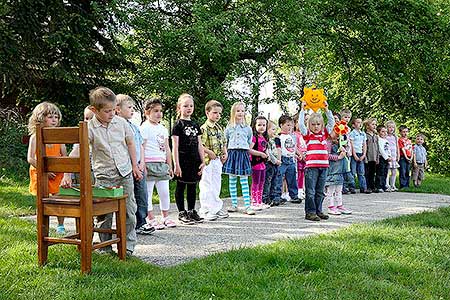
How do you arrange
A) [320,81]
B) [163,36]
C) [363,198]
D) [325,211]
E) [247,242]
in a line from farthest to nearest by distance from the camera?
[320,81] → [163,36] → [363,198] → [325,211] → [247,242]

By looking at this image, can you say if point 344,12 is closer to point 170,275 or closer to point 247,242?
point 247,242

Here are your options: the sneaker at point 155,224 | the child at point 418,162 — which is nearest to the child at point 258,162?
the sneaker at point 155,224

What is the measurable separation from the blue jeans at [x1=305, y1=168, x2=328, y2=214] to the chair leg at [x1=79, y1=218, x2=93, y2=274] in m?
4.24

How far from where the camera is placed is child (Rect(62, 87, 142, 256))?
5586 mm

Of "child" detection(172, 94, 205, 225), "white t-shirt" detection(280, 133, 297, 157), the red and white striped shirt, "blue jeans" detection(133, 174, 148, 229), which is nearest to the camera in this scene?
"blue jeans" detection(133, 174, 148, 229)

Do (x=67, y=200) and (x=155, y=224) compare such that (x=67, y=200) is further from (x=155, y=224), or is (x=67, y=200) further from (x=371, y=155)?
(x=371, y=155)

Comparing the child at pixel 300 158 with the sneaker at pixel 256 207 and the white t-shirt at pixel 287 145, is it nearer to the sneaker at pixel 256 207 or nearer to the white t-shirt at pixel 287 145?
the white t-shirt at pixel 287 145

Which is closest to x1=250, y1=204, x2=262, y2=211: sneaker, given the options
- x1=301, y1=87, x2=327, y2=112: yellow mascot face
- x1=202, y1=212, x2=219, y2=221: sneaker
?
x1=202, y1=212, x2=219, y2=221: sneaker

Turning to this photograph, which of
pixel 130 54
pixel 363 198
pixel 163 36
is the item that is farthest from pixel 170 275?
pixel 130 54

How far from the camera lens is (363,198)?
461 inches

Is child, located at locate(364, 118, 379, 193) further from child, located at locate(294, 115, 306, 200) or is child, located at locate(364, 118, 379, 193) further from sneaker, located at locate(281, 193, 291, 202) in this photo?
sneaker, located at locate(281, 193, 291, 202)

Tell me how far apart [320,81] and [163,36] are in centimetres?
1271

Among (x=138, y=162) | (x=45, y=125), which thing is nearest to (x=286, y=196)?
(x=138, y=162)

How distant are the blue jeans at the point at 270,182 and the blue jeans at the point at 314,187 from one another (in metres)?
1.97
